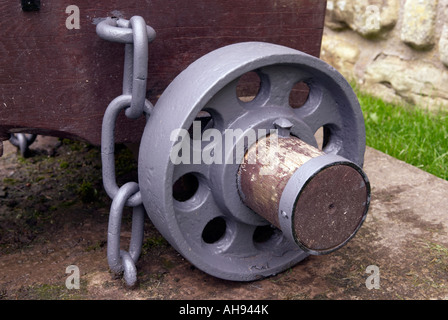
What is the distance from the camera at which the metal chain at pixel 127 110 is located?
1.29 m

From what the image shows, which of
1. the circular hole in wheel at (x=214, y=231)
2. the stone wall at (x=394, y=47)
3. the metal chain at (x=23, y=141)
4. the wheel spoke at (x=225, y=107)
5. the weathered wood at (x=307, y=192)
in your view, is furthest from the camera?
the stone wall at (x=394, y=47)

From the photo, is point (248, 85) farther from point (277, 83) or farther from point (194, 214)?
point (194, 214)

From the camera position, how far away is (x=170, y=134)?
4.08 ft

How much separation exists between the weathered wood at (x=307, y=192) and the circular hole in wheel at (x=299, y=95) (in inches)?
11.7

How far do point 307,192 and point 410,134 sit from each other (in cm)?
146

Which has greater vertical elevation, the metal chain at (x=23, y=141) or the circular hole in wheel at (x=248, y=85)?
the circular hole in wheel at (x=248, y=85)

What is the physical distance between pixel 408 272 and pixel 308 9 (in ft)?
2.52

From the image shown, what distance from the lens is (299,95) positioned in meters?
1.62

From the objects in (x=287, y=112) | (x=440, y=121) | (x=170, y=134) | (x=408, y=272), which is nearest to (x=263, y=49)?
(x=287, y=112)

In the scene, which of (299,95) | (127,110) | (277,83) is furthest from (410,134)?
(127,110)

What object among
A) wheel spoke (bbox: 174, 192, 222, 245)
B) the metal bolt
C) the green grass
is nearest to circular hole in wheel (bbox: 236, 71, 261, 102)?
the metal bolt

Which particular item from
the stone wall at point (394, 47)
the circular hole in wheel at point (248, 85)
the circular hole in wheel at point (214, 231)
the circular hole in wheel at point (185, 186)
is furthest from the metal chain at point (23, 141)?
the stone wall at point (394, 47)

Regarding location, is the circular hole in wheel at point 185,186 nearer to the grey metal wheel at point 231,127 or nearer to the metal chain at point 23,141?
the grey metal wheel at point 231,127

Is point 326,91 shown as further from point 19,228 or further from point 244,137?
point 19,228
